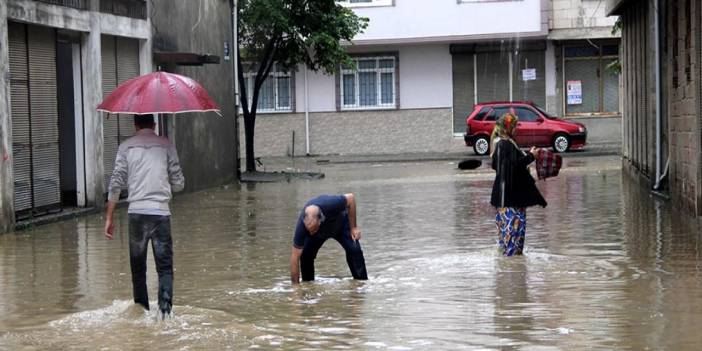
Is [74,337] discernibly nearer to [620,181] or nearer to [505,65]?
[620,181]

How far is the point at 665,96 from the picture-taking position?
65.8 feet

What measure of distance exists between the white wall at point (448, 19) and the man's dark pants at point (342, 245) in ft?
97.4

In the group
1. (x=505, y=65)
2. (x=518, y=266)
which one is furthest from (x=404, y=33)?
(x=518, y=266)

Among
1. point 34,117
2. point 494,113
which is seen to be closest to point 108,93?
point 34,117

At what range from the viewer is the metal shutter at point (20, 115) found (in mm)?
17844

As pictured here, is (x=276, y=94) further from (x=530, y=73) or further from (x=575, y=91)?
(x=575, y=91)

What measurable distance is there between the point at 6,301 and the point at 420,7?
102 feet

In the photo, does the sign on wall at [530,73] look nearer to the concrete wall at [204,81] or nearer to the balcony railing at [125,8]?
the concrete wall at [204,81]

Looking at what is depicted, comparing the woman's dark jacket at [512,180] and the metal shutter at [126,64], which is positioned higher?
the metal shutter at [126,64]

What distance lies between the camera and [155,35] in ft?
78.6

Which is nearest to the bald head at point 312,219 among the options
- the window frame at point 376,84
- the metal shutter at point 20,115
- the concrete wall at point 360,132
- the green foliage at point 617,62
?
the metal shutter at point 20,115

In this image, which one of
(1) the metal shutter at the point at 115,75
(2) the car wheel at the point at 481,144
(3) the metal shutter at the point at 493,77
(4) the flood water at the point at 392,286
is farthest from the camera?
(3) the metal shutter at the point at 493,77

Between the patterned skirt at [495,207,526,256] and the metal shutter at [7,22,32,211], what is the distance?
7906 mm

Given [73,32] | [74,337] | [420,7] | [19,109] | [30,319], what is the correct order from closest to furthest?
[74,337] < [30,319] < [19,109] < [73,32] < [420,7]
